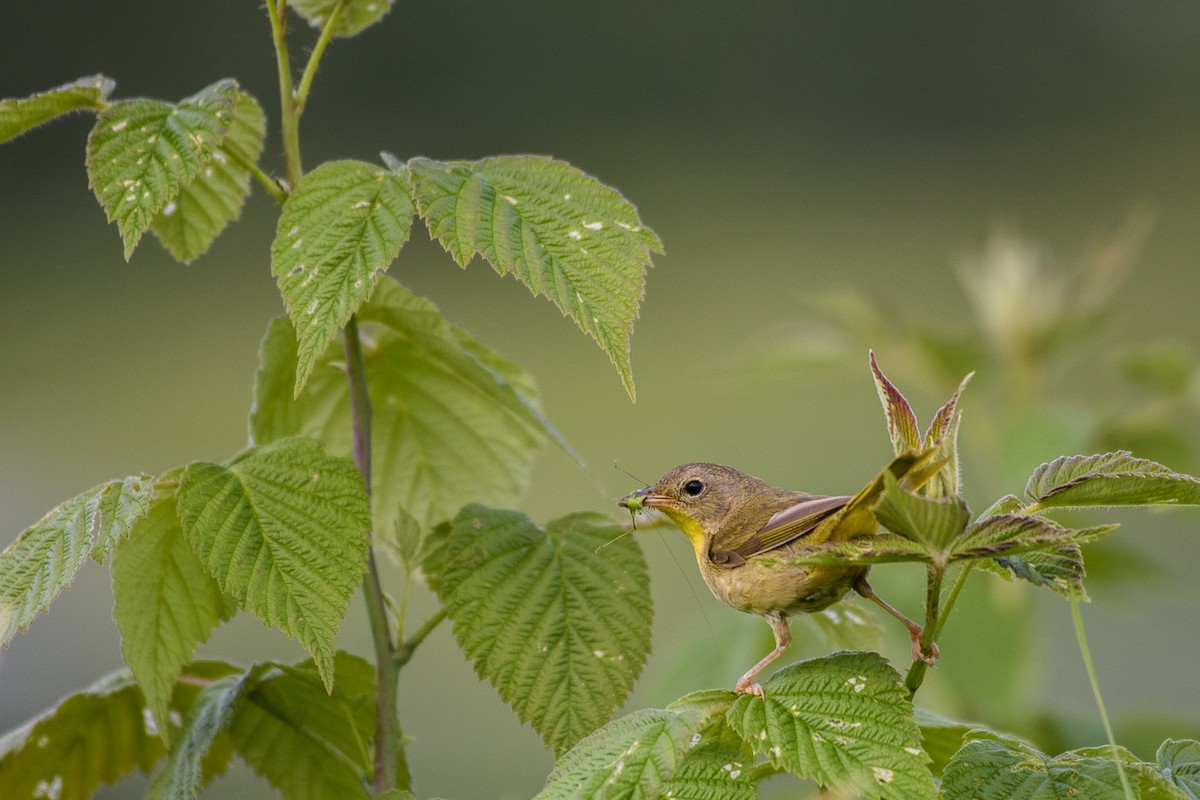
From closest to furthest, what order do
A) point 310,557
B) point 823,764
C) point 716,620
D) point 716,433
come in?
point 823,764, point 310,557, point 716,620, point 716,433

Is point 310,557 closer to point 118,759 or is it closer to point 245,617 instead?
point 118,759

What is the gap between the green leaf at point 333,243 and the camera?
1.98ft

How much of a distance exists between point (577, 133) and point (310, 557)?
16.0 ft

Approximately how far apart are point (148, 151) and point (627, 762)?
1.32 feet

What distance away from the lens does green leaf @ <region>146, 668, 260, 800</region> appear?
0.68 metres

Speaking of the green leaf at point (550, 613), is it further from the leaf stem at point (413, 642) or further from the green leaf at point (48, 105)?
the green leaf at point (48, 105)

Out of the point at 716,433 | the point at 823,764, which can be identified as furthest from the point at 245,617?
the point at 823,764

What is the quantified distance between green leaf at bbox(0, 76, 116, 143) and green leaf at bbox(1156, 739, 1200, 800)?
65cm

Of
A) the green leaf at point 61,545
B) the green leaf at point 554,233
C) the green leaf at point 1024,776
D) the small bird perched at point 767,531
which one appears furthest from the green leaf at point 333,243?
the green leaf at point 1024,776

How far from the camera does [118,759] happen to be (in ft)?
2.63

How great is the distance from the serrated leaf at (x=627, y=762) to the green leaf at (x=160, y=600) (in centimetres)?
24

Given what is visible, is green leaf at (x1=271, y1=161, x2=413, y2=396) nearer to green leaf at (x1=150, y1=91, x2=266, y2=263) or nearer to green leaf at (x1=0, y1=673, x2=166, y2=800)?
green leaf at (x1=150, y1=91, x2=266, y2=263)

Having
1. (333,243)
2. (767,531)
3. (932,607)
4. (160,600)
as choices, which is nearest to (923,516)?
(932,607)

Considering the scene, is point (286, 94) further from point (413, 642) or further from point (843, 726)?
point (843, 726)
